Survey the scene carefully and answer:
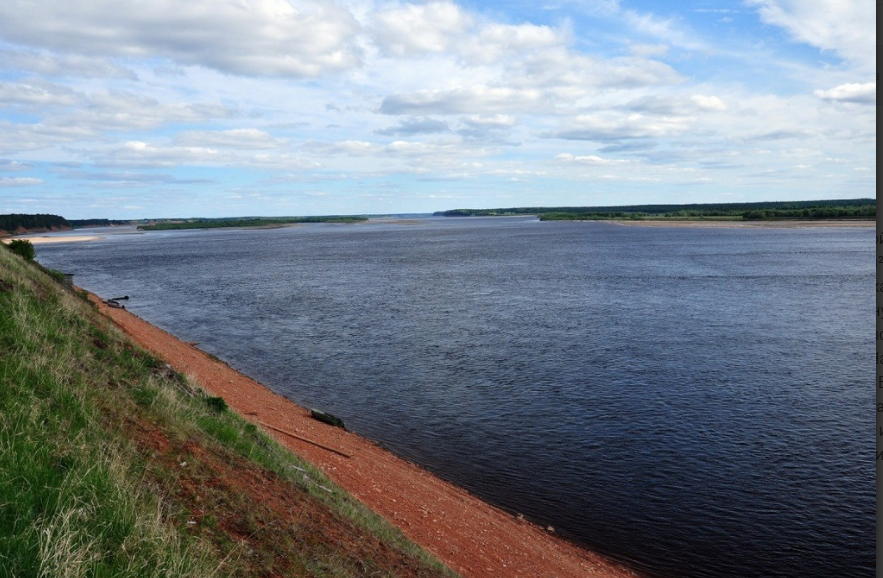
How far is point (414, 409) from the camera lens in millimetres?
24844

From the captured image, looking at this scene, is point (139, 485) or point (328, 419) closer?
point (139, 485)

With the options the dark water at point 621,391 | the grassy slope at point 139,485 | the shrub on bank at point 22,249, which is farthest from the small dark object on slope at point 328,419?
the shrub on bank at point 22,249

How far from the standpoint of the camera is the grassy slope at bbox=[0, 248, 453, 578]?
18.6 ft

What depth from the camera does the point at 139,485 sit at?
716cm

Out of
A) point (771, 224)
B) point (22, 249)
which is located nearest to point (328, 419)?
point (22, 249)

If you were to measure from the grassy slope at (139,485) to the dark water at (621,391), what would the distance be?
8.14 meters

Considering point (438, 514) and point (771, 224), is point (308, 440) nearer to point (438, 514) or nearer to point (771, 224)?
point (438, 514)

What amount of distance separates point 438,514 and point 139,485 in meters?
9.06

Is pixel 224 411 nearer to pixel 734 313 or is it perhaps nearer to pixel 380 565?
pixel 380 565

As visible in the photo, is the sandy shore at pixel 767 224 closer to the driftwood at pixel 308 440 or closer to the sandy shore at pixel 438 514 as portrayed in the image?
the sandy shore at pixel 438 514

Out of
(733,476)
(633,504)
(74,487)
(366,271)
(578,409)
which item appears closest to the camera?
(74,487)

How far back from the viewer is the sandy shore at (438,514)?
13289mm

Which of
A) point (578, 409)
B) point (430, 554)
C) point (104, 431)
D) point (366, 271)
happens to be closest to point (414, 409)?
point (578, 409)

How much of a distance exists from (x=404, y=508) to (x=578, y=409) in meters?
11.2
